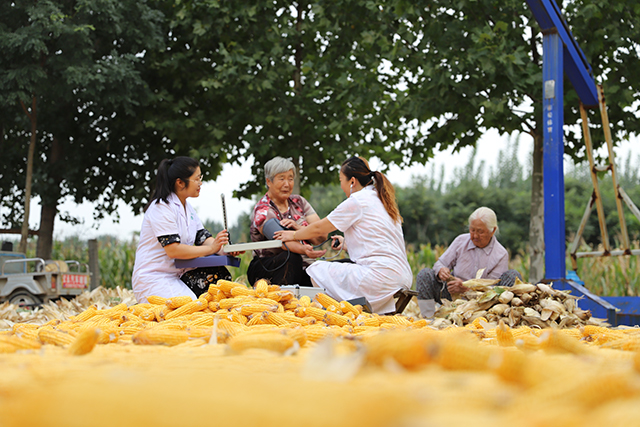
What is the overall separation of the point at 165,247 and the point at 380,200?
1898 mm

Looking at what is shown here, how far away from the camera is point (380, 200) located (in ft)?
17.1

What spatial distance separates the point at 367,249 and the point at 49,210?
9163mm

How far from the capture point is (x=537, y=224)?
8.66 metres

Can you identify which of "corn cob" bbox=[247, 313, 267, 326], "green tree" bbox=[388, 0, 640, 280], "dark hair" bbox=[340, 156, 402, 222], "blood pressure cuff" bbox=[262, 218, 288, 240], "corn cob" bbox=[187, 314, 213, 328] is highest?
"green tree" bbox=[388, 0, 640, 280]

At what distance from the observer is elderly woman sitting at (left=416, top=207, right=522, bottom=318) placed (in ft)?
20.1

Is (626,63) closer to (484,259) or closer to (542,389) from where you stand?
(484,259)

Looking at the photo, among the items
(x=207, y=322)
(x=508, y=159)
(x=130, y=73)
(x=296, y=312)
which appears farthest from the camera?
(x=508, y=159)

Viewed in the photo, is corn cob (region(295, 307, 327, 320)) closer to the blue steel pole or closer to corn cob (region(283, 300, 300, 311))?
corn cob (region(283, 300, 300, 311))

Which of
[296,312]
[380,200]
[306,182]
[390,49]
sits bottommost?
[296,312]

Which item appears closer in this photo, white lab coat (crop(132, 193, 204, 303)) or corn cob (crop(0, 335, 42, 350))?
corn cob (crop(0, 335, 42, 350))

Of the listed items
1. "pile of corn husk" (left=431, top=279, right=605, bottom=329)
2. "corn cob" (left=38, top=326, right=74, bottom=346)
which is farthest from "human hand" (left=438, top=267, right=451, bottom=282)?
"corn cob" (left=38, top=326, right=74, bottom=346)

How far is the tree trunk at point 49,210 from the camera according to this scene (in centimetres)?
1170

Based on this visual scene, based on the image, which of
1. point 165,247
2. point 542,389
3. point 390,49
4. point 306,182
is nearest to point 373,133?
point 306,182

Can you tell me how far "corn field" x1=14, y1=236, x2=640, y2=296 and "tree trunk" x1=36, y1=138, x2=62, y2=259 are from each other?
45.4 inches
